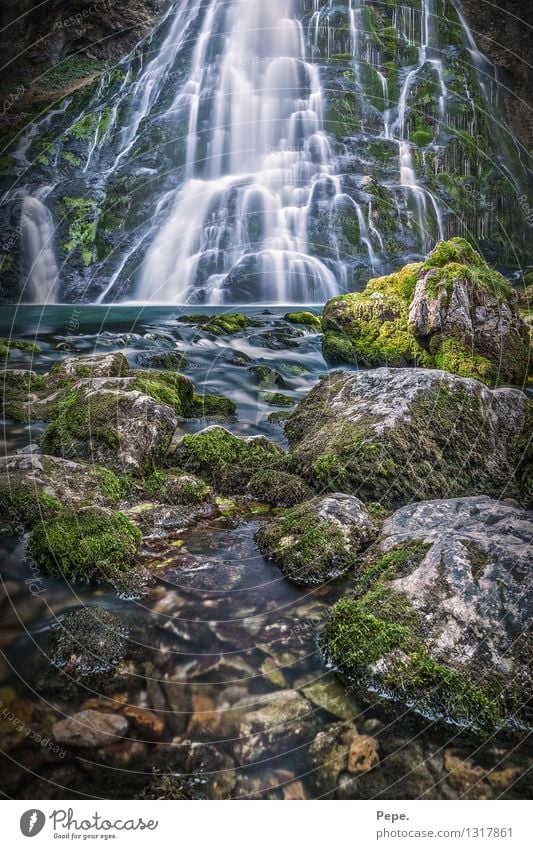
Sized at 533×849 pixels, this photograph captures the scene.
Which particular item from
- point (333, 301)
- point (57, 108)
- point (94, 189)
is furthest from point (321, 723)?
point (57, 108)

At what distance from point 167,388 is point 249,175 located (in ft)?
48.7

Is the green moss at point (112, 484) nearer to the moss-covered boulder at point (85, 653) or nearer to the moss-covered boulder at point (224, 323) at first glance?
the moss-covered boulder at point (85, 653)

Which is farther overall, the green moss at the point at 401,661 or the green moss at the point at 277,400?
the green moss at the point at 277,400

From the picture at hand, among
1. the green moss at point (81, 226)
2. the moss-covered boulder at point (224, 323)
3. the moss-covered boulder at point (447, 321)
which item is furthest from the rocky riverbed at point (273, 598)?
the green moss at point (81, 226)

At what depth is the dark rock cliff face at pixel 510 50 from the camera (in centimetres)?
2180

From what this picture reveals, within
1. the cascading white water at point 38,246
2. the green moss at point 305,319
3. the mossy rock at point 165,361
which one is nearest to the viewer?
the mossy rock at point 165,361

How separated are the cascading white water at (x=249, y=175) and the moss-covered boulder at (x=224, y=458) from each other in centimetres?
972

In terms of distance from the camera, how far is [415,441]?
185 inches

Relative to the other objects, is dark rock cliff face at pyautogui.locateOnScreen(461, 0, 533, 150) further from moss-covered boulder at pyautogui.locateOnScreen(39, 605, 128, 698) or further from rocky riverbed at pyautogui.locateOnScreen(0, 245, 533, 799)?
moss-covered boulder at pyautogui.locateOnScreen(39, 605, 128, 698)

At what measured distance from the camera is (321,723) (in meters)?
2.46

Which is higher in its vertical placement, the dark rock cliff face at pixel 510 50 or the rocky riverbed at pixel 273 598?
the dark rock cliff face at pixel 510 50

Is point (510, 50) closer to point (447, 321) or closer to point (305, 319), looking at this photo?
point (305, 319)

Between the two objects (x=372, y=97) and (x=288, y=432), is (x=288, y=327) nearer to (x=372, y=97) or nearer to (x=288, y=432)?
(x=288, y=432)

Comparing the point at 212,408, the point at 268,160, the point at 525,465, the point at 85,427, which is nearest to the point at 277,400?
the point at 212,408
